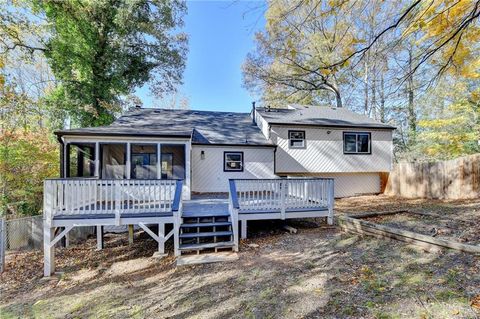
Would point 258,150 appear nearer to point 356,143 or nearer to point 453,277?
point 356,143

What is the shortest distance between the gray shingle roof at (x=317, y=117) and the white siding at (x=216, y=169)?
2.17m

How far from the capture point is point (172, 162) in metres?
11.6

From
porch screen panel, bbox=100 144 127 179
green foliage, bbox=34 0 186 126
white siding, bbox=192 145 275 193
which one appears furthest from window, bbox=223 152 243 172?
green foliage, bbox=34 0 186 126

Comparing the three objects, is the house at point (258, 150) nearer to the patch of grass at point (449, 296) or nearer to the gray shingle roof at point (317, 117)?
the gray shingle roof at point (317, 117)

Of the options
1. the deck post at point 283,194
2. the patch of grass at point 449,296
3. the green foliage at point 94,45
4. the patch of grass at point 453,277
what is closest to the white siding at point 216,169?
the deck post at point 283,194

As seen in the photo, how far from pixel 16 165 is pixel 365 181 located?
666 inches

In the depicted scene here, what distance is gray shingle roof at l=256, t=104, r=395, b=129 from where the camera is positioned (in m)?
13.4

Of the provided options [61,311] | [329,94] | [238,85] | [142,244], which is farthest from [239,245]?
[329,94]

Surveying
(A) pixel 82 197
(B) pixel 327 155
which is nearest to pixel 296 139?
(B) pixel 327 155

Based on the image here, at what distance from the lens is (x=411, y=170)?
41.4 ft

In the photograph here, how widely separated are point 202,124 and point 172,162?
11.0ft

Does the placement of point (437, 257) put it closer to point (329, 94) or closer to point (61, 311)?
point (61, 311)

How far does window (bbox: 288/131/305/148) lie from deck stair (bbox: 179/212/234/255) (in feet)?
24.0

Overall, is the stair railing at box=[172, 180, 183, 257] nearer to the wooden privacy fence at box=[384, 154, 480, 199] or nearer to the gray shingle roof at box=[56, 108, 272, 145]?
the gray shingle roof at box=[56, 108, 272, 145]
